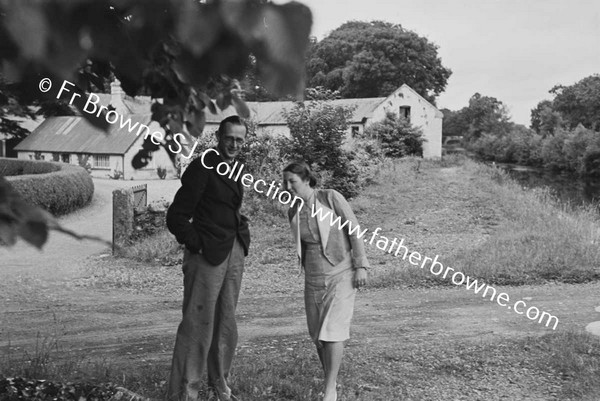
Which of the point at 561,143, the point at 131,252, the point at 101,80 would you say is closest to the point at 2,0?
the point at 101,80

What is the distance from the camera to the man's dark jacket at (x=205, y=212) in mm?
4488

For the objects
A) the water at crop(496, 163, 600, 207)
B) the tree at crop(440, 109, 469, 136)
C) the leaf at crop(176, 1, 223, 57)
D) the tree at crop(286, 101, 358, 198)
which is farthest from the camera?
the tree at crop(440, 109, 469, 136)

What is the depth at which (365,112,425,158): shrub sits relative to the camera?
4088 cm

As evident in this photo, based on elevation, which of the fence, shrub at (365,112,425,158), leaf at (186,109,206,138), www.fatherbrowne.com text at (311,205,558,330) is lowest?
www.fatherbrowne.com text at (311,205,558,330)

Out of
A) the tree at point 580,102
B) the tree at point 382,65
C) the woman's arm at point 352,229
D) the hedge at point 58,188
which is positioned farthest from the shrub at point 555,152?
the woman's arm at point 352,229

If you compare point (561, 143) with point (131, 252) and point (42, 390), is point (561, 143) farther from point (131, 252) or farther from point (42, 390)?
point (42, 390)

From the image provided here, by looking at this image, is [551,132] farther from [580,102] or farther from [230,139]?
[230,139]

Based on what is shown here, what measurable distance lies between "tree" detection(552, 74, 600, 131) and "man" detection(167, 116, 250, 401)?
58.4 metres

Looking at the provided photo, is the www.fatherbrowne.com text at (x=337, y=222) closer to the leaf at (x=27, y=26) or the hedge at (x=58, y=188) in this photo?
the leaf at (x=27, y=26)

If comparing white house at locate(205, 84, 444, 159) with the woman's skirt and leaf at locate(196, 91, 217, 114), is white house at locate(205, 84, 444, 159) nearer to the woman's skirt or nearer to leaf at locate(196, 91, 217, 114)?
the woman's skirt

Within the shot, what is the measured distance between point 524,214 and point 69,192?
505 inches

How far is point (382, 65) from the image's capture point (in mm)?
60344

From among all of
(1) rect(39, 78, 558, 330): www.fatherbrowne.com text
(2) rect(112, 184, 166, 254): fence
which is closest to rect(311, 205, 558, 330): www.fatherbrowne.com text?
(1) rect(39, 78, 558, 330): www.fatherbrowne.com text

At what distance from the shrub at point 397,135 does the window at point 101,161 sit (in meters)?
15.0
